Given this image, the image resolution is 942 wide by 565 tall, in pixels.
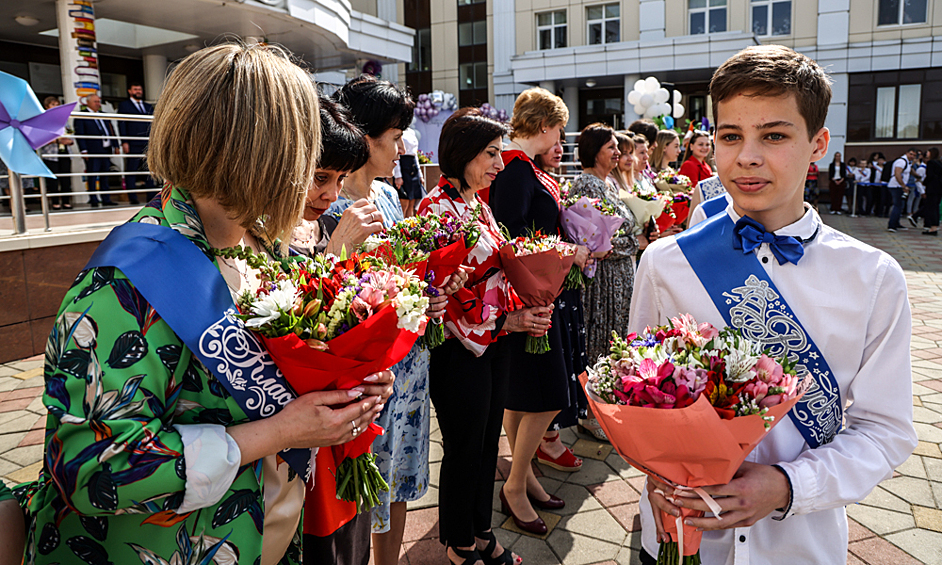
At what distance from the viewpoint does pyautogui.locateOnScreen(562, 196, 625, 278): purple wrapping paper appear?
3.64 metres

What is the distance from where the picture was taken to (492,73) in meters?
28.2

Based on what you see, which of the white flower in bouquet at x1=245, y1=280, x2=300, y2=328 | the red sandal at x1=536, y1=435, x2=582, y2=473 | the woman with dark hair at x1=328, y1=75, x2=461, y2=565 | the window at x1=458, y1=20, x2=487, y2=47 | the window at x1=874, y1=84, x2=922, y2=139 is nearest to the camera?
the white flower in bouquet at x1=245, y1=280, x2=300, y2=328

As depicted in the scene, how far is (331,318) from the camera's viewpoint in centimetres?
132

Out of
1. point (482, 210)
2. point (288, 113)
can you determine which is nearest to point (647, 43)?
point (482, 210)

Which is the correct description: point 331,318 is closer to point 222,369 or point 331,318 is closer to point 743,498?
point 222,369

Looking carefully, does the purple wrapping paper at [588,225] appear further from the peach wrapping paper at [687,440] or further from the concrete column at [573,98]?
the concrete column at [573,98]

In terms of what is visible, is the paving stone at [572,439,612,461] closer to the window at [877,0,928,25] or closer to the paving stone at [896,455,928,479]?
the paving stone at [896,455,928,479]

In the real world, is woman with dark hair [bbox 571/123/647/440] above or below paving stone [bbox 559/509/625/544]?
above

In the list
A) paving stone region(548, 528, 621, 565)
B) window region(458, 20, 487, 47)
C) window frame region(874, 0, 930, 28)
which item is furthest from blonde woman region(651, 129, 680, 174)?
window region(458, 20, 487, 47)

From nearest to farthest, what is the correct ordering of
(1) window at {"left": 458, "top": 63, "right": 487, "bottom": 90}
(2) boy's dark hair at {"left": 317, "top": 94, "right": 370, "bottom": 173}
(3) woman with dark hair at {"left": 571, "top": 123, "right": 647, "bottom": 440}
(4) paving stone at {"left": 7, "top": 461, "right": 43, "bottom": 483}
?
(2) boy's dark hair at {"left": 317, "top": 94, "right": 370, "bottom": 173}, (4) paving stone at {"left": 7, "top": 461, "right": 43, "bottom": 483}, (3) woman with dark hair at {"left": 571, "top": 123, "right": 647, "bottom": 440}, (1) window at {"left": 458, "top": 63, "right": 487, "bottom": 90}

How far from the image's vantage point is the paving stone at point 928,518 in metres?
3.08

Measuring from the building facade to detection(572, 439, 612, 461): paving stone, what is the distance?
20.5 meters

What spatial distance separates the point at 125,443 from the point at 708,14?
2646 centimetres

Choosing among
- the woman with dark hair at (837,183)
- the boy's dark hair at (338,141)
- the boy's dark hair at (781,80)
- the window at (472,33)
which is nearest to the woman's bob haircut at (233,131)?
the boy's dark hair at (338,141)
